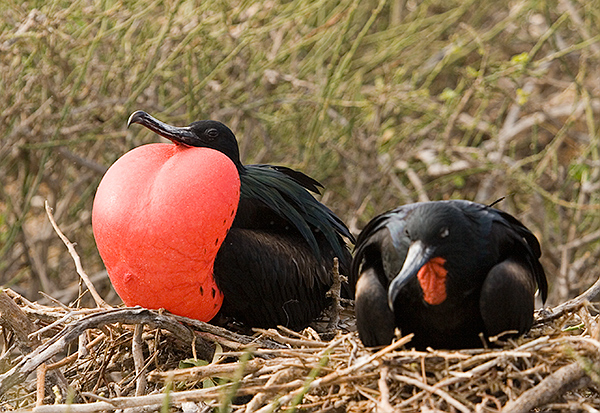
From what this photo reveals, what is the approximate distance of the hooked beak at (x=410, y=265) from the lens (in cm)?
199

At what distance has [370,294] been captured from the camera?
Result: 84.7 inches

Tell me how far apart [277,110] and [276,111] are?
0.13 ft

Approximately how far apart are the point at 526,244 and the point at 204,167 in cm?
90

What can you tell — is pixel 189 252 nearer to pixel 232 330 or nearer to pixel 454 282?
pixel 232 330

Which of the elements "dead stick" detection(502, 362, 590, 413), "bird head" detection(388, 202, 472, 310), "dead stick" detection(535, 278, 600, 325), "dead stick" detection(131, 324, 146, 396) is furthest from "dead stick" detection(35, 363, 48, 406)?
"dead stick" detection(535, 278, 600, 325)

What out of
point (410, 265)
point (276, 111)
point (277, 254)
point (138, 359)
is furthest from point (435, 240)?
point (276, 111)

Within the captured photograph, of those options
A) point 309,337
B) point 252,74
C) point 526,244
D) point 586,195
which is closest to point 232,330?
point 309,337

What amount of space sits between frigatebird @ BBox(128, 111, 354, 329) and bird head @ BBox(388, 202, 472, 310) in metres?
0.35

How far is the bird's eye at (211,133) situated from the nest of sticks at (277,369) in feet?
1.98

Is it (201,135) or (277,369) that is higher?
(201,135)

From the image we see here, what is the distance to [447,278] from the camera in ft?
7.03

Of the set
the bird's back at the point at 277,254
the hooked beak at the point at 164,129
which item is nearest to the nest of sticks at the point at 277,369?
the bird's back at the point at 277,254

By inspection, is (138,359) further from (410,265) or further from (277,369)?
(410,265)

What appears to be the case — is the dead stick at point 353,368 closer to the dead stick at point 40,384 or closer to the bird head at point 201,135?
the dead stick at point 40,384
